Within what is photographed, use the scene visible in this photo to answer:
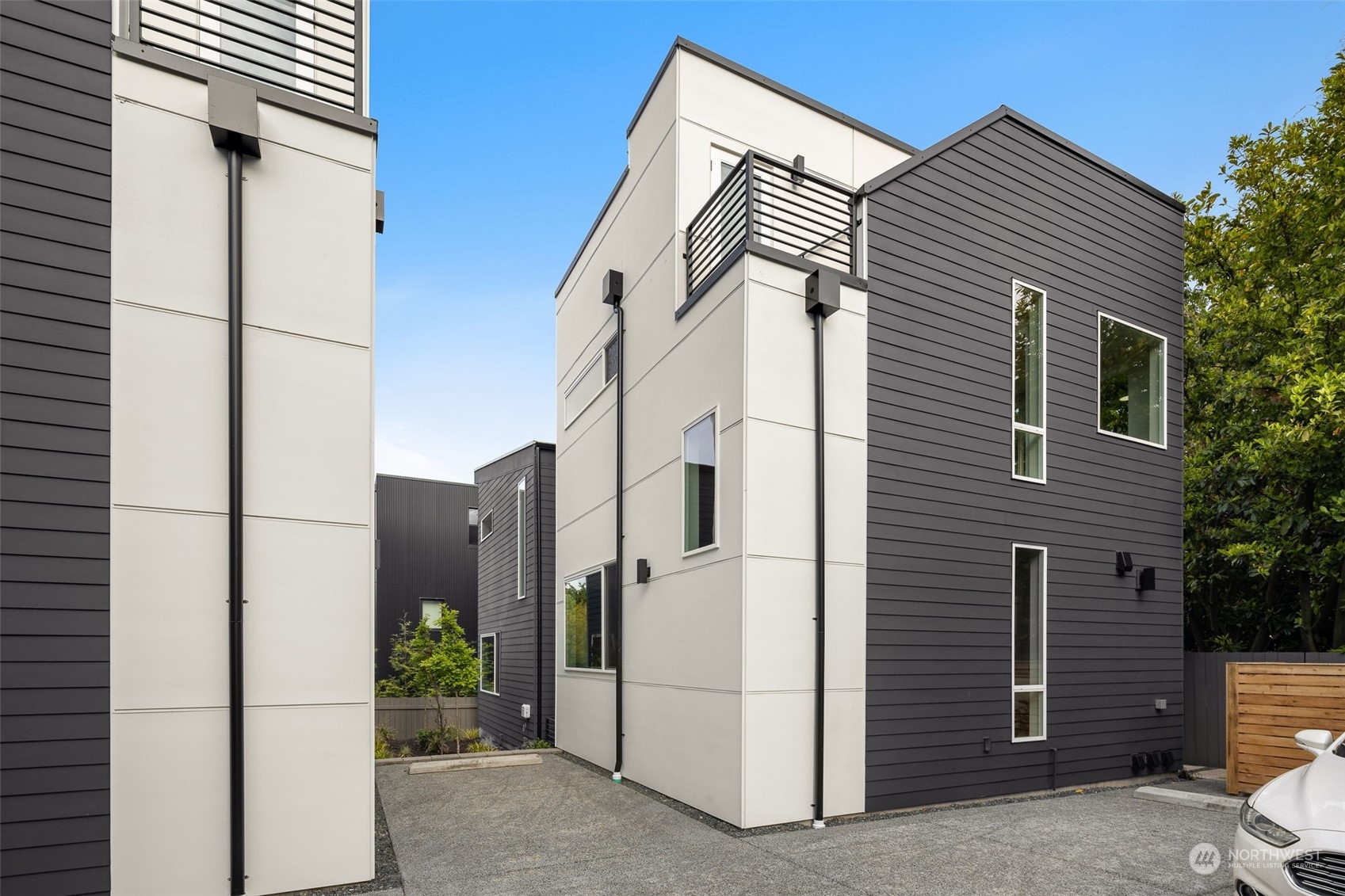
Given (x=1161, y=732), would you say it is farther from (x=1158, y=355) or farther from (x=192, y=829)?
(x=192, y=829)

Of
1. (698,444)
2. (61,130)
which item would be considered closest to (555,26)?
(698,444)

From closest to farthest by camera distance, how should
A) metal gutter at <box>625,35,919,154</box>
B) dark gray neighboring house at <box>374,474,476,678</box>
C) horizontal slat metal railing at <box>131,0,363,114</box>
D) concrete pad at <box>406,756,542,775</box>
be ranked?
horizontal slat metal railing at <box>131,0,363,114</box>, metal gutter at <box>625,35,919,154</box>, concrete pad at <box>406,756,542,775</box>, dark gray neighboring house at <box>374,474,476,678</box>

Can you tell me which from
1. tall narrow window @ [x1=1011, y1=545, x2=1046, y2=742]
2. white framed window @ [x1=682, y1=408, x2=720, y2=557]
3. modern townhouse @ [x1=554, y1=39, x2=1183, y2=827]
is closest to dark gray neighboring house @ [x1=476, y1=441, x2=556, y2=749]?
modern townhouse @ [x1=554, y1=39, x2=1183, y2=827]

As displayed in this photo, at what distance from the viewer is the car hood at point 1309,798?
12.0 ft

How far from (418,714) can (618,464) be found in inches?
336

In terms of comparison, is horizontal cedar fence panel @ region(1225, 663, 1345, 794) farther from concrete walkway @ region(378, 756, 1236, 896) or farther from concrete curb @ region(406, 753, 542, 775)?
concrete curb @ region(406, 753, 542, 775)

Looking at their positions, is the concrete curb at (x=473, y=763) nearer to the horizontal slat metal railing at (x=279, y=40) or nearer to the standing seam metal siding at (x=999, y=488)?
the standing seam metal siding at (x=999, y=488)

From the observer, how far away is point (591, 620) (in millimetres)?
9609

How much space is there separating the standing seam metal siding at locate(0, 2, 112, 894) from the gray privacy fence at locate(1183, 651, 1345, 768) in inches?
383

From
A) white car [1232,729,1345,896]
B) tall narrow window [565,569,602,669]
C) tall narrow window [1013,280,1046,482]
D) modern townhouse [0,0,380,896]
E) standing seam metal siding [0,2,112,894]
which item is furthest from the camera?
tall narrow window [565,569,602,669]

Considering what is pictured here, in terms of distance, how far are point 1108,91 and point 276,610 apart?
52.8 feet

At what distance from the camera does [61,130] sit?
410cm

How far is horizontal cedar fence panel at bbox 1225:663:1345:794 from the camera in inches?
260

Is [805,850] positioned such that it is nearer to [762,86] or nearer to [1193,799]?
[1193,799]
